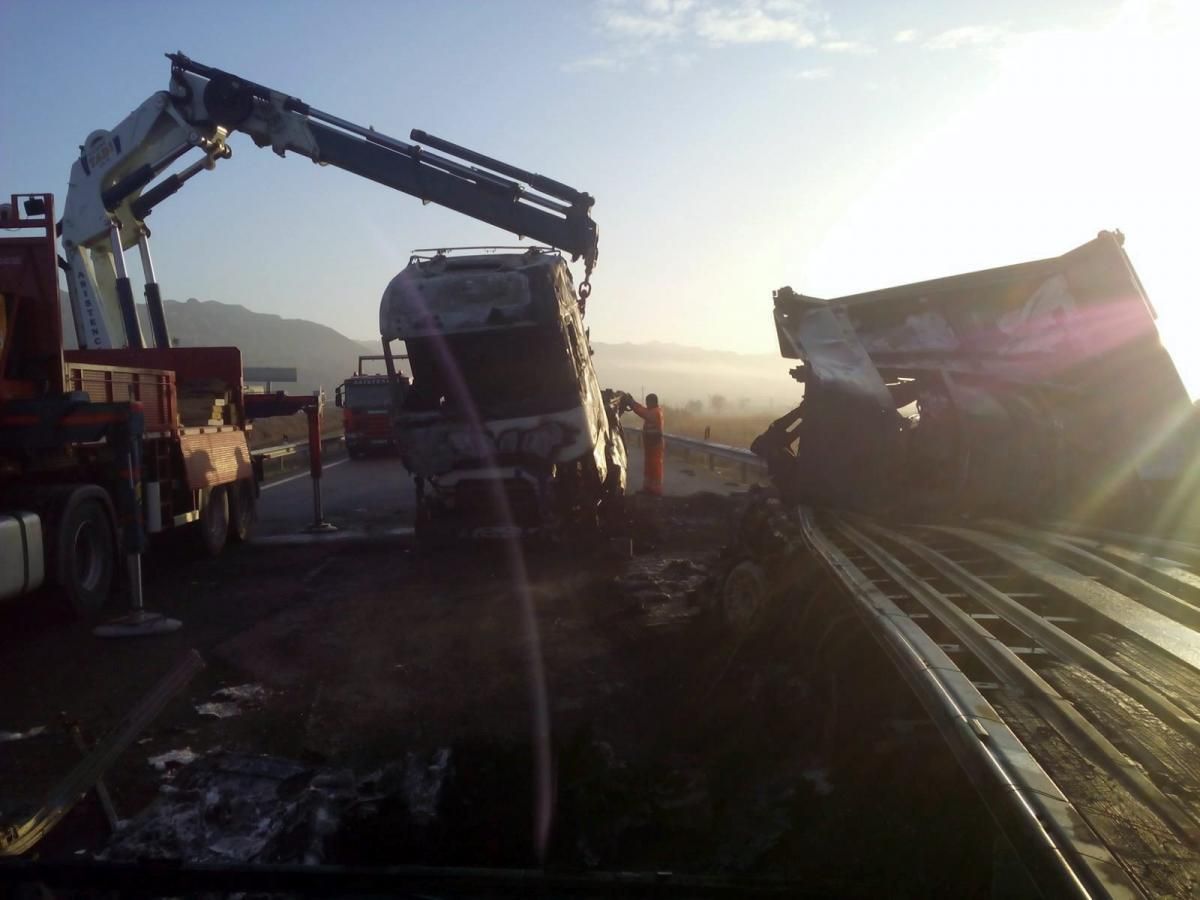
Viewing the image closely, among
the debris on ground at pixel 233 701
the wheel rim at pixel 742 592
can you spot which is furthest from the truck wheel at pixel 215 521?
the wheel rim at pixel 742 592

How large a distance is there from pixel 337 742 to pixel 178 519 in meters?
6.66

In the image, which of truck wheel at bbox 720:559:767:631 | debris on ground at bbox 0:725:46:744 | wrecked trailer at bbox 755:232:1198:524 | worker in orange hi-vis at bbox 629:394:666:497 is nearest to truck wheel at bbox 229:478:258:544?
worker in orange hi-vis at bbox 629:394:666:497

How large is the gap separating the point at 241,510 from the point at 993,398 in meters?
9.15

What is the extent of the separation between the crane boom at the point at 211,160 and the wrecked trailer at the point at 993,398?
4775mm

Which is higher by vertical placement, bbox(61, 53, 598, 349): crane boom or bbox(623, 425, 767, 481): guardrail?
bbox(61, 53, 598, 349): crane boom

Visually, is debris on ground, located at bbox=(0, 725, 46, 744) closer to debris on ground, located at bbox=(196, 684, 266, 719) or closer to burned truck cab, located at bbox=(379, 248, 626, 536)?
debris on ground, located at bbox=(196, 684, 266, 719)

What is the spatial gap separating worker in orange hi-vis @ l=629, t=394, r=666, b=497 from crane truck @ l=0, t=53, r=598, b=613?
3846mm

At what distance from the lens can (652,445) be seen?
57.1 ft

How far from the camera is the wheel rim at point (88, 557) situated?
30.0 feet

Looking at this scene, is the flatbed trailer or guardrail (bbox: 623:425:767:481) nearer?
the flatbed trailer

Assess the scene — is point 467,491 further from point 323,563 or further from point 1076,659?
point 1076,659

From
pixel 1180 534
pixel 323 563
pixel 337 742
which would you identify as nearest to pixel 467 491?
pixel 323 563

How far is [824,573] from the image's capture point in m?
6.17

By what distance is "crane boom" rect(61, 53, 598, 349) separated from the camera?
14180 mm
